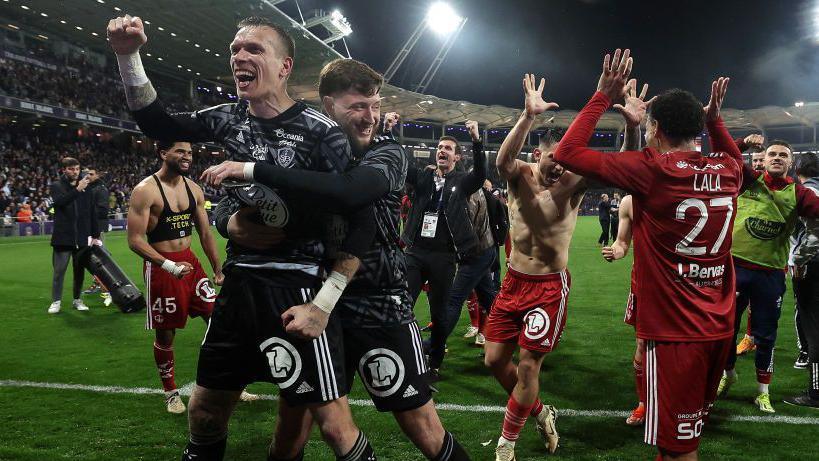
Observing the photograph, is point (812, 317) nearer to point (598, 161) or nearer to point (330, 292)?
point (598, 161)

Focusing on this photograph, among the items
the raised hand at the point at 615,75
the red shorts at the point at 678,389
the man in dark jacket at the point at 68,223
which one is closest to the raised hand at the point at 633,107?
the raised hand at the point at 615,75

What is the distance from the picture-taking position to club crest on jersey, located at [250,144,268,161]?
236 centimetres

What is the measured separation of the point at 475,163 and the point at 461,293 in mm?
1725

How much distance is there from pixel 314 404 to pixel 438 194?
3935mm

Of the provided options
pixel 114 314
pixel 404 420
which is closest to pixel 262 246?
pixel 404 420

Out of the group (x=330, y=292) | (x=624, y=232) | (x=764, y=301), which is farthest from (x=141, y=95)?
(x=764, y=301)

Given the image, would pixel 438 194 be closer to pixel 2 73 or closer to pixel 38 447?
pixel 38 447

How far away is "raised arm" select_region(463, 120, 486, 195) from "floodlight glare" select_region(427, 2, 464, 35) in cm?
5467

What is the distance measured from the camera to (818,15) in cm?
4191

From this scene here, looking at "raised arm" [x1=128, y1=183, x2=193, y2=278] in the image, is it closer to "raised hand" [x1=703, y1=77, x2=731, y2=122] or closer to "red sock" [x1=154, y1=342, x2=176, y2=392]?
"red sock" [x1=154, y1=342, x2=176, y2=392]

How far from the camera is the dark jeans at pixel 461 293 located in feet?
19.0

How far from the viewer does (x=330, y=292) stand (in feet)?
7.49

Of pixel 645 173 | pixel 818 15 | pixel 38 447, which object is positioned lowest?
pixel 38 447

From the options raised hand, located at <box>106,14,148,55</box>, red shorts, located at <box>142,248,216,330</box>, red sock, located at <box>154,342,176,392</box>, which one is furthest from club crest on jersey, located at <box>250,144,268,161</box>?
red sock, located at <box>154,342,176,392</box>
